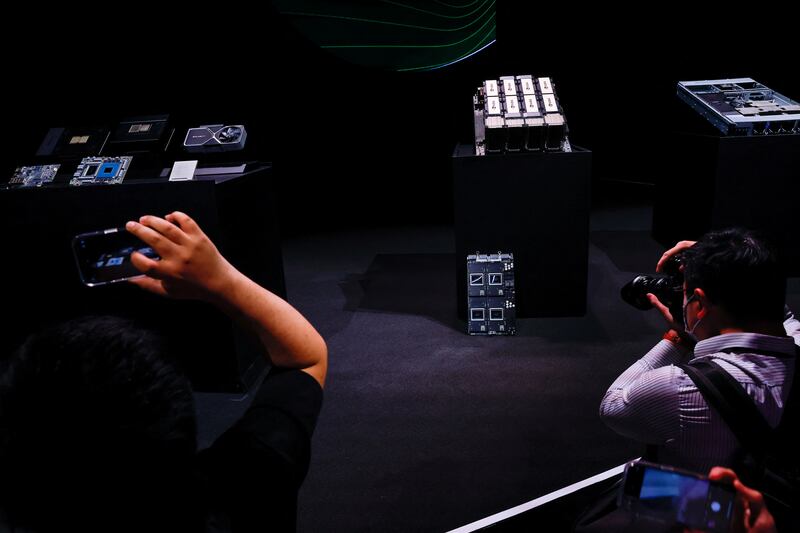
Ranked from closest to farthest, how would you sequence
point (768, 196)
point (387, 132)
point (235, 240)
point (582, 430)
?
point (582, 430), point (235, 240), point (768, 196), point (387, 132)

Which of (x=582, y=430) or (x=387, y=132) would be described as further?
(x=387, y=132)

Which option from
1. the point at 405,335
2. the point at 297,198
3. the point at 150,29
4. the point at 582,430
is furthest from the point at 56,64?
the point at 582,430

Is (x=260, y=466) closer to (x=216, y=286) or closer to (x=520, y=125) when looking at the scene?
(x=216, y=286)

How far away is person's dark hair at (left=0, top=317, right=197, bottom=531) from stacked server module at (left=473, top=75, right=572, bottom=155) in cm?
348

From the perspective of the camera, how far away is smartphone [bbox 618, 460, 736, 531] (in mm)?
883

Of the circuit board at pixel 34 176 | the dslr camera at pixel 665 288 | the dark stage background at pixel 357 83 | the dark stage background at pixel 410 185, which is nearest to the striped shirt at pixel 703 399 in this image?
the dslr camera at pixel 665 288

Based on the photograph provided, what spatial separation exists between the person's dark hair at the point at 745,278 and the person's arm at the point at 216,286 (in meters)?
0.96

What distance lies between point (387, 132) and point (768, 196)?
4.93 metres

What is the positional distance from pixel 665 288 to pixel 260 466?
1365 millimetres

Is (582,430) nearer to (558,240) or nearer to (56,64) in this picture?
(558,240)

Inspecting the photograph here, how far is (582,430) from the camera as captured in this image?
9.09 feet

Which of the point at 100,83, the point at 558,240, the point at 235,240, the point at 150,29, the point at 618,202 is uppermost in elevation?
the point at 150,29

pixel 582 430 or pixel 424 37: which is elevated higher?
pixel 424 37

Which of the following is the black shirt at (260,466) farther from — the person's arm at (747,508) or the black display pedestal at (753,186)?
the black display pedestal at (753,186)
